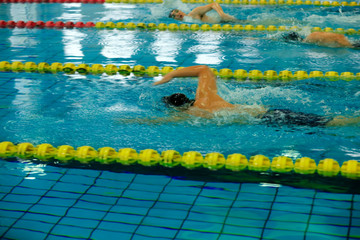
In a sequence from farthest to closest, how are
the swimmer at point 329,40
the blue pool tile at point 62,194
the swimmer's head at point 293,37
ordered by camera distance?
the swimmer's head at point 293,37 < the swimmer at point 329,40 < the blue pool tile at point 62,194

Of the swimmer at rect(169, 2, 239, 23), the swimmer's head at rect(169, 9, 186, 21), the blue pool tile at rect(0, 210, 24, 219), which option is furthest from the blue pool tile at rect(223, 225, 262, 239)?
the swimmer's head at rect(169, 9, 186, 21)

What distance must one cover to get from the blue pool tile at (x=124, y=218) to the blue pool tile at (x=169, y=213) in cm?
9

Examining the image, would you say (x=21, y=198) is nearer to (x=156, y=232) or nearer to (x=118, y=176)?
(x=118, y=176)

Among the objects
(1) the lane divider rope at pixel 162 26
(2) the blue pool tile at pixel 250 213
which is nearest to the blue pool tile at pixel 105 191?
(2) the blue pool tile at pixel 250 213

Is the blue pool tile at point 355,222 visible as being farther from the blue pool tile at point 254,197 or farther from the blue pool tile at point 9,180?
the blue pool tile at point 9,180

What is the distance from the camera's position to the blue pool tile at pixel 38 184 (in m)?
3.26

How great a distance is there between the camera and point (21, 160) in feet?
12.1

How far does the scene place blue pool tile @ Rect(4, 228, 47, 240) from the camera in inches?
106

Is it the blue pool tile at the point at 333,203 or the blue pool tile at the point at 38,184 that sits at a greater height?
the blue pool tile at the point at 333,203

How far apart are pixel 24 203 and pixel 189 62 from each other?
11.8ft

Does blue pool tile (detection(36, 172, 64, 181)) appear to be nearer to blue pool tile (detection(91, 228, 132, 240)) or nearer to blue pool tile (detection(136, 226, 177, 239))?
blue pool tile (detection(91, 228, 132, 240))

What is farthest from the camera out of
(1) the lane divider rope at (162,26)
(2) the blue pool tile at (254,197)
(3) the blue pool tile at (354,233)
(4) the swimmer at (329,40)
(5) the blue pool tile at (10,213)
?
(1) the lane divider rope at (162,26)

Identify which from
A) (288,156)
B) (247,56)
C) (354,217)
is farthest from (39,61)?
(354,217)

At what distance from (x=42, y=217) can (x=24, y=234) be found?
0.19 metres
